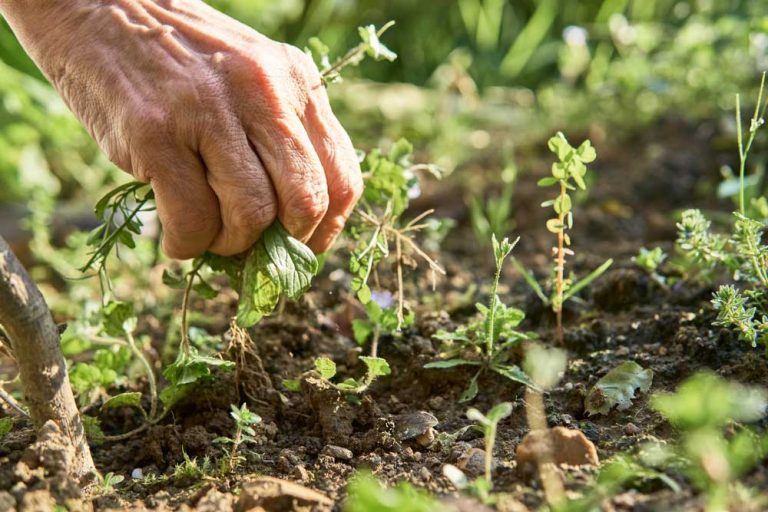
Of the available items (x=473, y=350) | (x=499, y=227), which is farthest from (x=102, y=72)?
(x=499, y=227)

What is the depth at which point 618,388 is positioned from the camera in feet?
5.95

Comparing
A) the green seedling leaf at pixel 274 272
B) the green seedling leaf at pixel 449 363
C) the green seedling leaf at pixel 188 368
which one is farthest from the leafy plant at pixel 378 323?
the green seedling leaf at pixel 188 368

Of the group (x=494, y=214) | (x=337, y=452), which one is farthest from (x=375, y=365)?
(x=494, y=214)

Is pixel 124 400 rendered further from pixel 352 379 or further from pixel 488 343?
pixel 488 343

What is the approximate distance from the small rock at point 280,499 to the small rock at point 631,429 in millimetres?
589

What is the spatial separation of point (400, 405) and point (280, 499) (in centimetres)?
52

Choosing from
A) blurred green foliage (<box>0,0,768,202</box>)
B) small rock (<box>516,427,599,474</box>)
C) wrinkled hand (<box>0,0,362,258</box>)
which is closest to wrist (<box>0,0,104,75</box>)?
wrinkled hand (<box>0,0,362,258</box>)

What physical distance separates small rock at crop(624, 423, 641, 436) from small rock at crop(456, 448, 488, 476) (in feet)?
0.90

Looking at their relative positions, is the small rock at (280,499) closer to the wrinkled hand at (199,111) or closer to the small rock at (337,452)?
the small rock at (337,452)

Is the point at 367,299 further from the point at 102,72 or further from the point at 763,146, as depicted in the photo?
the point at 763,146

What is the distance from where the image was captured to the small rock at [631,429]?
1.68m

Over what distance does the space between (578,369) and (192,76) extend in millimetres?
1050

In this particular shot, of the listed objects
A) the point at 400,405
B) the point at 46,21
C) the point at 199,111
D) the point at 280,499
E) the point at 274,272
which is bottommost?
the point at 400,405

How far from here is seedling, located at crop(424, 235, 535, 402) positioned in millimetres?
1888
